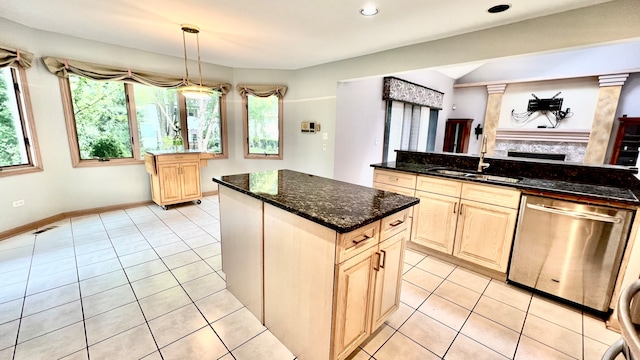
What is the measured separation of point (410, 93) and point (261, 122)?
3.11 metres

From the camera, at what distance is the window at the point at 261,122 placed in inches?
192

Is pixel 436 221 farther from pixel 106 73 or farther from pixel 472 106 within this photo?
pixel 472 106

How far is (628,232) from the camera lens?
1.82m

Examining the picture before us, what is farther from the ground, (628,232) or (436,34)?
(436,34)

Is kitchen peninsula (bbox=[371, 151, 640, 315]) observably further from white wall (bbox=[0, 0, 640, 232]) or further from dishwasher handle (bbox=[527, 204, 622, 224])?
white wall (bbox=[0, 0, 640, 232])

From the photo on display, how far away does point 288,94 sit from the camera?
4887 mm

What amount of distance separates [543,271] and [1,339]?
12.9 feet

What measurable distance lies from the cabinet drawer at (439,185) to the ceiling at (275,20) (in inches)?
60.7

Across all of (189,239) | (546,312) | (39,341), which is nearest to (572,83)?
(546,312)

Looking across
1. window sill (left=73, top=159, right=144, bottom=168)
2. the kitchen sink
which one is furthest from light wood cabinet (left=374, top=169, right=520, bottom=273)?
window sill (left=73, top=159, right=144, bottom=168)

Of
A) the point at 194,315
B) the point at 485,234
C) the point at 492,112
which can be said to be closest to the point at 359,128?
the point at 485,234

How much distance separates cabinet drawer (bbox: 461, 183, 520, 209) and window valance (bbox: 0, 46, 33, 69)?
197 inches

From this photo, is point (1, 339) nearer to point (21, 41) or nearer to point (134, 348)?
point (134, 348)

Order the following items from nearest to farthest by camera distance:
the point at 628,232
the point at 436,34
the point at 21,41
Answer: the point at 628,232
the point at 436,34
the point at 21,41
